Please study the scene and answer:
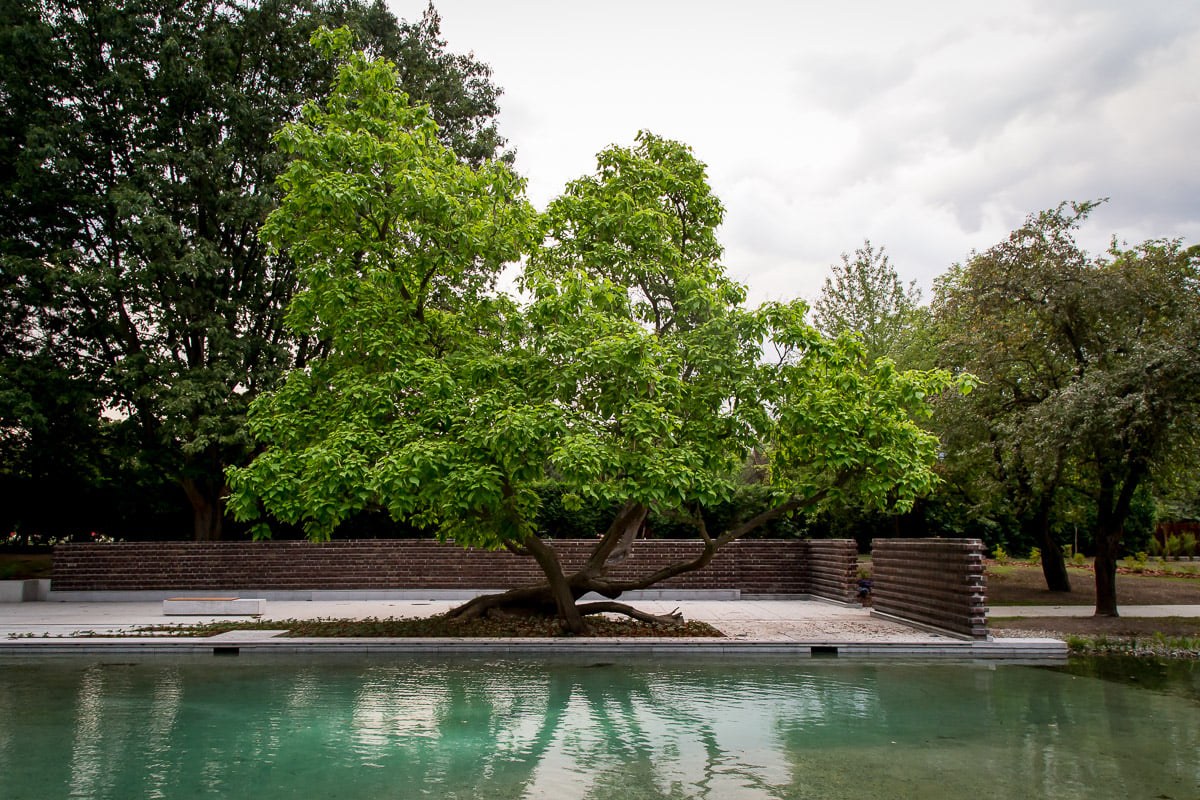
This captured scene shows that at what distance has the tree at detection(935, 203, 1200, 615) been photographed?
14766 millimetres

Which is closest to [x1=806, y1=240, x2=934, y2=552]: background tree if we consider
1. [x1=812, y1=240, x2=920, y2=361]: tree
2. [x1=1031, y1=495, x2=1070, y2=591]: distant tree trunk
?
[x1=812, y1=240, x2=920, y2=361]: tree

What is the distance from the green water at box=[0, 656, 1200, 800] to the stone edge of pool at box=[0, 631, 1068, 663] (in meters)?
0.75

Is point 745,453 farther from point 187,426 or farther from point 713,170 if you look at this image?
point 187,426

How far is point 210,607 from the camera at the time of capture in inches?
717

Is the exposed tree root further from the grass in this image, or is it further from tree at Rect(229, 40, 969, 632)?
the grass

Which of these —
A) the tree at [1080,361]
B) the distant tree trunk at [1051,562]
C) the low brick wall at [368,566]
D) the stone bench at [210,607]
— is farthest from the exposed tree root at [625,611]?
the distant tree trunk at [1051,562]

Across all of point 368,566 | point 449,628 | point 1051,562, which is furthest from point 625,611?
point 1051,562

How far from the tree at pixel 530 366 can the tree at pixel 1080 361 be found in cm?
408

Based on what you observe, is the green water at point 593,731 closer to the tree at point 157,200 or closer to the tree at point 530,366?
the tree at point 530,366

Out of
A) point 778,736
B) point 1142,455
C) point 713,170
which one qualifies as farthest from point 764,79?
point 778,736

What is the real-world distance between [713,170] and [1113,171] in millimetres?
9634

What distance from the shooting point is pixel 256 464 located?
1278 centimetres

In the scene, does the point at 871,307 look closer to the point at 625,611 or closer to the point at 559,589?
the point at 625,611

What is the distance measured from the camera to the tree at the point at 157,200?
2056cm
